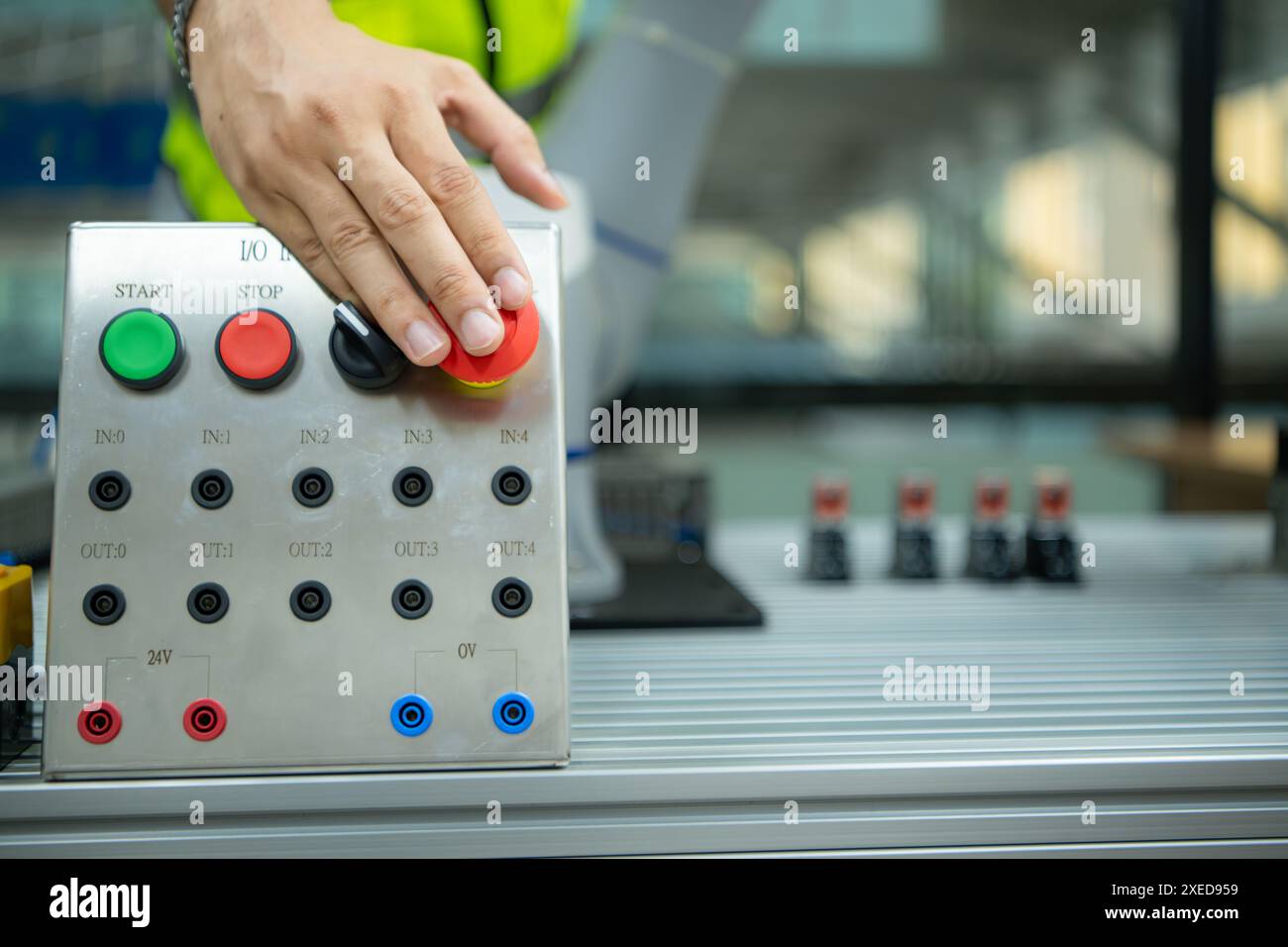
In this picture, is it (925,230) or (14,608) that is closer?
(14,608)

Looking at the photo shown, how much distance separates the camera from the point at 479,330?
1.53 ft

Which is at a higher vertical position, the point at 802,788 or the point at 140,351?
the point at 140,351

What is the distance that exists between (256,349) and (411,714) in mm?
166

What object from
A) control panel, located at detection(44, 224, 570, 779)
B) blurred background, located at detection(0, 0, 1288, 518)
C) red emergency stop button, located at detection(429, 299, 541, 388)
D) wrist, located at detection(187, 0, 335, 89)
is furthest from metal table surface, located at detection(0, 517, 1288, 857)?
blurred background, located at detection(0, 0, 1288, 518)

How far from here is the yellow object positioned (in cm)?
49

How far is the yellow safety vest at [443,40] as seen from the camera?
866mm

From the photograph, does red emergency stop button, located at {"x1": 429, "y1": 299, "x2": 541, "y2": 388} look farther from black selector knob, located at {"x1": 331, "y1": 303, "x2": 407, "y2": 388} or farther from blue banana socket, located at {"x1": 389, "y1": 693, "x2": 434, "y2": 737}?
blue banana socket, located at {"x1": 389, "y1": 693, "x2": 434, "y2": 737}

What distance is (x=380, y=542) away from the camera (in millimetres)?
478

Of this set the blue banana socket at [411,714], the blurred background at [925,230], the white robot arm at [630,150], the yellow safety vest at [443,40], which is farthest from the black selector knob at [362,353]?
the blurred background at [925,230]

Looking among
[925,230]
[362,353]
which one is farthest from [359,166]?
[925,230]

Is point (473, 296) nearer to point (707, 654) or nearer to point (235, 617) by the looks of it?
point (235, 617)

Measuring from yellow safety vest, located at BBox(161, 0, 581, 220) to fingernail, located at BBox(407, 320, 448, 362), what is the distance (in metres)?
0.46

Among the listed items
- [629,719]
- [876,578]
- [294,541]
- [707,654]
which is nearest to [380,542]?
[294,541]

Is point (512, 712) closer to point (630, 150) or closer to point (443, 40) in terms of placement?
point (630, 150)
